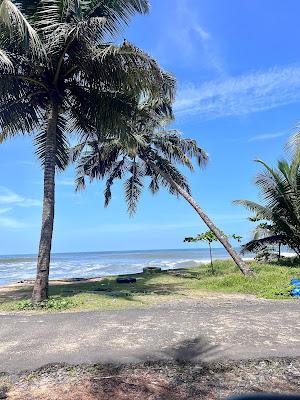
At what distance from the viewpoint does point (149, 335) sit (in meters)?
6.41

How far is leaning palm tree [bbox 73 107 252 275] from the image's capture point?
17344mm

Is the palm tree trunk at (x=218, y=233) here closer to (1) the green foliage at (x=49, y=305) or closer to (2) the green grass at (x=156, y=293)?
(2) the green grass at (x=156, y=293)

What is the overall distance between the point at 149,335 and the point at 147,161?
43.8 ft

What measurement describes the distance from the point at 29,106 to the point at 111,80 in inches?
101

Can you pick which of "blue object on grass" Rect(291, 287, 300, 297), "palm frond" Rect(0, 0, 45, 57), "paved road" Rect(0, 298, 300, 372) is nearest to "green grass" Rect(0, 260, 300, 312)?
"blue object on grass" Rect(291, 287, 300, 297)

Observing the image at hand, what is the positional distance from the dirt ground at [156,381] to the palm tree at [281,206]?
42.5 ft

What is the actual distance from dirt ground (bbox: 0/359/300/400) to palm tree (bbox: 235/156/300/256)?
12963mm

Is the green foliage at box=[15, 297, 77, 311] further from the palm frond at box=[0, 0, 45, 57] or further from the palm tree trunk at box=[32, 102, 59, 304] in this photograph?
the palm frond at box=[0, 0, 45, 57]

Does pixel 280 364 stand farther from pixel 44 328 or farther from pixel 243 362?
pixel 44 328

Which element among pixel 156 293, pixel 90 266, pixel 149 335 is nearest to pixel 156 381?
pixel 149 335

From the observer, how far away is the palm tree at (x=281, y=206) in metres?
17.4

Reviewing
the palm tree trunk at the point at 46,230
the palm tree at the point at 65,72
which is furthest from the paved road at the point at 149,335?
the palm tree at the point at 65,72

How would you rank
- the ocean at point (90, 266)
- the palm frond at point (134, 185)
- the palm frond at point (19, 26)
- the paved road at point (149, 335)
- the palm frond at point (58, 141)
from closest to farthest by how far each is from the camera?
the paved road at point (149, 335) → the palm frond at point (19, 26) → the palm frond at point (58, 141) → the palm frond at point (134, 185) → the ocean at point (90, 266)

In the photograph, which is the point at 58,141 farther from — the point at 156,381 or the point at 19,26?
the point at 156,381
